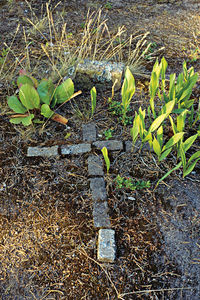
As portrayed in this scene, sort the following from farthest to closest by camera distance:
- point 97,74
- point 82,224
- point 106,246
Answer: point 97,74 → point 82,224 → point 106,246

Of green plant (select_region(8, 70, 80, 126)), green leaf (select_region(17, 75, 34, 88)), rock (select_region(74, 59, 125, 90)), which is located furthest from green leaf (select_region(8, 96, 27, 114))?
rock (select_region(74, 59, 125, 90))

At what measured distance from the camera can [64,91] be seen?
2346 millimetres

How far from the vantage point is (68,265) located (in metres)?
1.58

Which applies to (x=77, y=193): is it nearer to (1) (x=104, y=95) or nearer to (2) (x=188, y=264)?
(2) (x=188, y=264)

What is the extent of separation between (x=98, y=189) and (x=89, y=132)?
0.61m

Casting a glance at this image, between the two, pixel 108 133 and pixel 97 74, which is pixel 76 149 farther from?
pixel 97 74

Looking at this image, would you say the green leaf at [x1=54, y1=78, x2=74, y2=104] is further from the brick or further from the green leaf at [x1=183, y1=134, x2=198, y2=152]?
the green leaf at [x1=183, y1=134, x2=198, y2=152]

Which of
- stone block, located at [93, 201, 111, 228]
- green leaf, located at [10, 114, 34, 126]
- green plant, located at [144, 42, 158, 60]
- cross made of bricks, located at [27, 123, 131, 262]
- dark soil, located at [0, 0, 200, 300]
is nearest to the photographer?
dark soil, located at [0, 0, 200, 300]

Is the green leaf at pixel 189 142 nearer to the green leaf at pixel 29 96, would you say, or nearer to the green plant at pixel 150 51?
the green leaf at pixel 29 96

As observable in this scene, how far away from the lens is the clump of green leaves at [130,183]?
1893 mm

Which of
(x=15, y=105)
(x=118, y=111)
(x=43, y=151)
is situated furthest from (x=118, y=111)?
(x=15, y=105)

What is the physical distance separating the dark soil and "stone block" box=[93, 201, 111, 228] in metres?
0.04

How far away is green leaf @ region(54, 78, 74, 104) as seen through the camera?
2.30 m

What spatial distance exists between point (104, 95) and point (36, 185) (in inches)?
47.9
